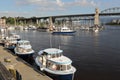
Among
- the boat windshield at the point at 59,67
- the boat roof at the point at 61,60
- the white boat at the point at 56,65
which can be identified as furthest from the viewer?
the boat roof at the point at 61,60

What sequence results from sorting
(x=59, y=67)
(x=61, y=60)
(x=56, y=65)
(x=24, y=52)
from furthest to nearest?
(x=24, y=52), (x=61, y=60), (x=56, y=65), (x=59, y=67)

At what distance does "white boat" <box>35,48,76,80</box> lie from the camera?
3725cm

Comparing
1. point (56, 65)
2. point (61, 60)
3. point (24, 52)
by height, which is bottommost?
point (24, 52)

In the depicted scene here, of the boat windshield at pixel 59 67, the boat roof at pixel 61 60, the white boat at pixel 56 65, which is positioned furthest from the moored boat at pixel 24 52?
the boat windshield at pixel 59 67

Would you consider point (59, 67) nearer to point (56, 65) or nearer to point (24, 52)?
point (56, 65)

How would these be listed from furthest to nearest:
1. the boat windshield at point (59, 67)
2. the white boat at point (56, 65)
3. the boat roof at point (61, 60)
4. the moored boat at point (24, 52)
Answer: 1. the moored boat at point (24, 52)
2. the boat roof at point (61, 60)
3. the boat windshield at point (59, 67)
4. the white boat at point (56, 65)

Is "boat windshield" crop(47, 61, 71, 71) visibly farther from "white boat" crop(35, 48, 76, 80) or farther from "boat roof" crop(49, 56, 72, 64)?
"boat roof" crop(49, 56, 72, 64)

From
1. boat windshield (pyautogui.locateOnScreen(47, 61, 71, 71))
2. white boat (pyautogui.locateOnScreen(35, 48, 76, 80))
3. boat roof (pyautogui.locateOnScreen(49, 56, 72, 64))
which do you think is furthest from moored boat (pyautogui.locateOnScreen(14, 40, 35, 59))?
boat windshield (pyautogui.locateOnScreen(47, 61, 71, 71))

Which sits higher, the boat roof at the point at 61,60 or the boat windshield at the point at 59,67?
the boat roof at the point at 61,60

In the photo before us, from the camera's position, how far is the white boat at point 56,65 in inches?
1467

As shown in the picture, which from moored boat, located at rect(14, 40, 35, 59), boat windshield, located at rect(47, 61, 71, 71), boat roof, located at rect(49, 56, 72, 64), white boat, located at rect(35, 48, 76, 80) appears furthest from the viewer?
moored boat, located at rect(14, 40, 35, 59)

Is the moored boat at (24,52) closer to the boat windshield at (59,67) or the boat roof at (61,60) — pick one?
the boat roof at (61,60)

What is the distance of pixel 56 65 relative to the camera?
3875 cm

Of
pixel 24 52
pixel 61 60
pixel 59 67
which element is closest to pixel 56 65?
pixel 59 67
